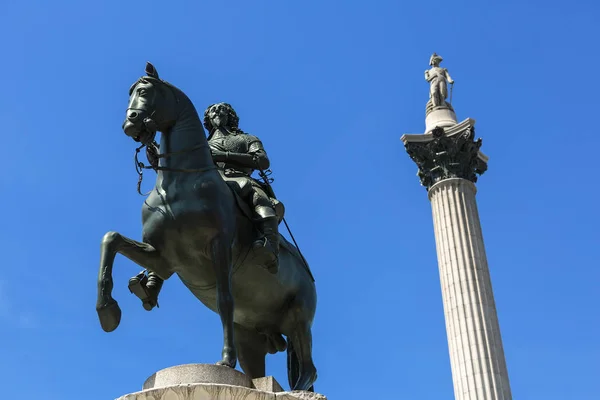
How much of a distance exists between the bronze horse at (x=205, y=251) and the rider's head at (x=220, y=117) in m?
1.04

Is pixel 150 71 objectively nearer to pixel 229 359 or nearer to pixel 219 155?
pixel 219 155

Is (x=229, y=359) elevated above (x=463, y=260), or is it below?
below

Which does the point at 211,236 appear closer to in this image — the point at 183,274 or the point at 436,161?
the point at 183,274

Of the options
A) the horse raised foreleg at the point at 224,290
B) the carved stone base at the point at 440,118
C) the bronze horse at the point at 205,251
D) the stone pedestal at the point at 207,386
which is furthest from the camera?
the carved stone base at the point at 440,118

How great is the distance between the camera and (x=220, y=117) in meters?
10.8

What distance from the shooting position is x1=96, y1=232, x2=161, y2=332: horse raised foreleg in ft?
28.8

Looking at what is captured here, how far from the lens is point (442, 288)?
25781 mm

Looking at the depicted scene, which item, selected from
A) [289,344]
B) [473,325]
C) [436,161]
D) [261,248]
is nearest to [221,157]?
[261,248]

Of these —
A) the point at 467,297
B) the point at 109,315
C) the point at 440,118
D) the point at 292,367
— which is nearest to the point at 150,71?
the point at 109,315

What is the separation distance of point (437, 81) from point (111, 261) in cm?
2257

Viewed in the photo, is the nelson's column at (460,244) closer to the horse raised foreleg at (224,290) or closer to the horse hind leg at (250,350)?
the horse hind leg at (250,350)

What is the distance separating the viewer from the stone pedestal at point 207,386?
26.3 feet

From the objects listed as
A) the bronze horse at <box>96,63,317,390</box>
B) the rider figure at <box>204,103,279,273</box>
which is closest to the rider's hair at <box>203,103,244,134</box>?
the rider figure at <box>204,103,279,273</box>

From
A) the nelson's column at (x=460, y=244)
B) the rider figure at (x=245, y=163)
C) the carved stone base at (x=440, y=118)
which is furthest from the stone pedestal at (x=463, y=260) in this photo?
the rider figure at (x=245, y=163)
